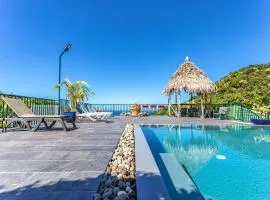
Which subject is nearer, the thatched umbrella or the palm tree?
the palm tree

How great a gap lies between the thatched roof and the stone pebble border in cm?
1099

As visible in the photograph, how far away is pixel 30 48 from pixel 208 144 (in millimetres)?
20107

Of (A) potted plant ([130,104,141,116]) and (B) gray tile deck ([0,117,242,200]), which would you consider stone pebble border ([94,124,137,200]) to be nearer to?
(B) gray tile deck ([0,117,242,200])

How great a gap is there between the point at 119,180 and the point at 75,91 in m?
8.37

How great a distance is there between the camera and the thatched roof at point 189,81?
1388 centimetres

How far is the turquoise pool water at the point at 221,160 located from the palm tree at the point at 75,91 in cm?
380

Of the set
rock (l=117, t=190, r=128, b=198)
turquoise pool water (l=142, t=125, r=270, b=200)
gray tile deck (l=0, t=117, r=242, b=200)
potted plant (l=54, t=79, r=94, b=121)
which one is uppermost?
potted plant (l=54, t=79, r=94, b=121)

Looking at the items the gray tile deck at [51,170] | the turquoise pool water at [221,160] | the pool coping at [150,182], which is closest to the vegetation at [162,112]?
the turquoise pool water at [221,160]

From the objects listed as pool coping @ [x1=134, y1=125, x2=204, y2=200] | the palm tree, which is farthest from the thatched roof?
pool coping @ [x1=134, y1=125, x2=204, y2=200]

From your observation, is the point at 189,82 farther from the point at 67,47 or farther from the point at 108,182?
the point at 108,182

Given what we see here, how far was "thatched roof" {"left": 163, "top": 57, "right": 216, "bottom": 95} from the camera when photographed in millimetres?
13878

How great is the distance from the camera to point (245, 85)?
2352cm

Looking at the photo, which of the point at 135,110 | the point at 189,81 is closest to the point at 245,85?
the point at 189,81

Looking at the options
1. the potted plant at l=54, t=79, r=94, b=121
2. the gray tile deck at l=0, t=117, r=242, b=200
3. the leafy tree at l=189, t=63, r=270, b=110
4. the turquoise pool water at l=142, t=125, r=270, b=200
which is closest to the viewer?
the gray tile deck at l=0, t=117, r=242, b=200
